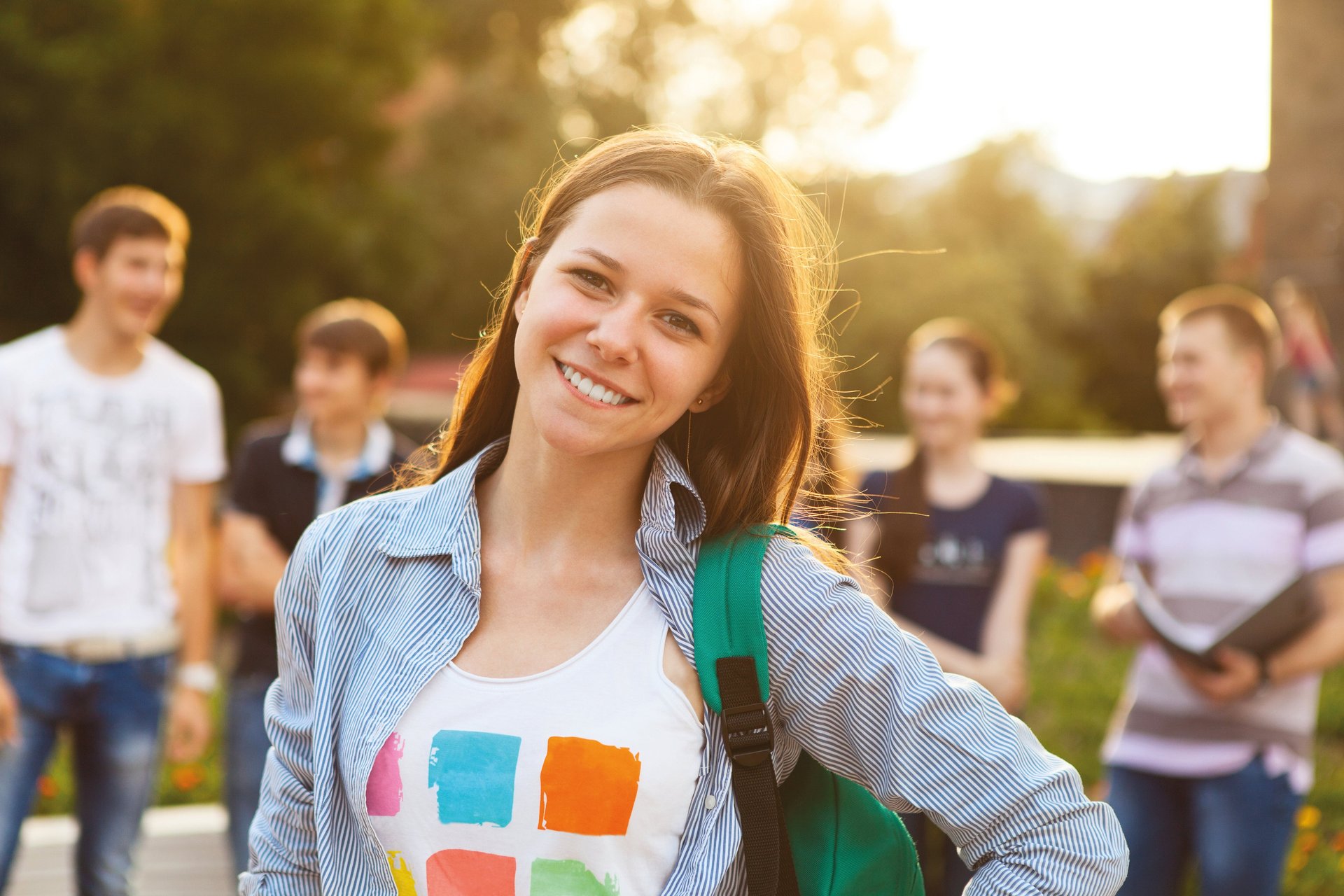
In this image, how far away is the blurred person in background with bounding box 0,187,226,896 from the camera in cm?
397

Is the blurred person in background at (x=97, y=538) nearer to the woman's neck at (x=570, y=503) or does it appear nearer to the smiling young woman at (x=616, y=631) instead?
the smiling young woman at (x=616, y=631)

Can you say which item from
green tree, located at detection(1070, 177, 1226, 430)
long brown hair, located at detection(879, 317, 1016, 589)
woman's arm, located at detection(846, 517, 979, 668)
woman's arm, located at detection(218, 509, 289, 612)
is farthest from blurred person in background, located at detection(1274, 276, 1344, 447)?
green tree, located at detection(1070, 177, 1226, 430)

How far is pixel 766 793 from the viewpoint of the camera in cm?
166

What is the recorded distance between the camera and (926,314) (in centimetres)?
3391

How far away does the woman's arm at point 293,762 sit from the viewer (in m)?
1.85

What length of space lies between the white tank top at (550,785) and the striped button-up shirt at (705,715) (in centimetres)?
4

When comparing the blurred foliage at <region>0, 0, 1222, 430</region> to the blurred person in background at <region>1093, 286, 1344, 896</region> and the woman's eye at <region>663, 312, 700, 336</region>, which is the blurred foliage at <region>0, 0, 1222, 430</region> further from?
the blurred person in background at <region>1093, 286, 1344, 896</region>

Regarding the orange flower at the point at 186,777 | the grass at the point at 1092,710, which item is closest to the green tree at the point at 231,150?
the grass at the point at 1092,710

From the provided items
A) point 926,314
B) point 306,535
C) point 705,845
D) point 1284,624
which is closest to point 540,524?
point 306,535

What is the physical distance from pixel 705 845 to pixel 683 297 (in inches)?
27.1

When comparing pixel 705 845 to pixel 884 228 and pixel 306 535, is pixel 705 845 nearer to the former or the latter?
pixel 306 535

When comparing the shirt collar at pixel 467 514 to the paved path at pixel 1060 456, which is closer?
the shirt collar at pixel 467 514

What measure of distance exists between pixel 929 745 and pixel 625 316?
652 millimetres

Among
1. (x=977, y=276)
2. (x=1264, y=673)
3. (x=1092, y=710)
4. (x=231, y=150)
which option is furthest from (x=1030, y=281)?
(x=1264, y=673)
